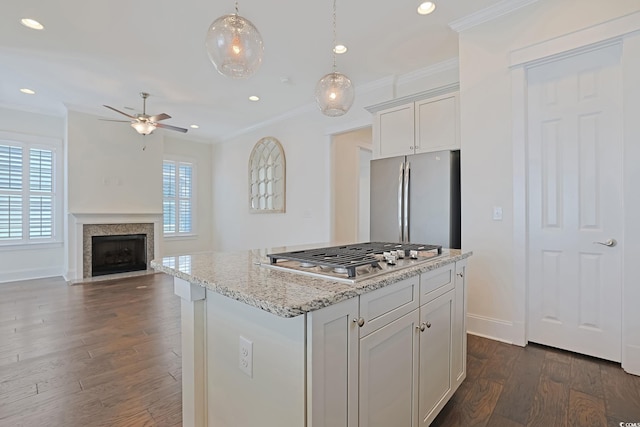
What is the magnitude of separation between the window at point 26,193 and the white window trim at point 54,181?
0.01 meters

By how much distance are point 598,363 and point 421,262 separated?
1.94 metres

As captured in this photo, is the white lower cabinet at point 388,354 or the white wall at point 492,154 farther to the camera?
the white wall at point 492,154

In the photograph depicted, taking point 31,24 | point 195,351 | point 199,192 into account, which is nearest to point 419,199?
point 195,351

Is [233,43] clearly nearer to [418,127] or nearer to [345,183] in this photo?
[418,127]

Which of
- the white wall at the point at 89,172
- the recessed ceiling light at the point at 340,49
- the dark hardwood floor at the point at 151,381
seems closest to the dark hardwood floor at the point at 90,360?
the dark hardwood floor at the point at 151,381

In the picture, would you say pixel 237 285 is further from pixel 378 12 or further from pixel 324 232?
pixel 324 232

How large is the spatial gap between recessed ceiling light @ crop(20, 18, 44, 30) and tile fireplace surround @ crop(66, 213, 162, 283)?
320 centimetres

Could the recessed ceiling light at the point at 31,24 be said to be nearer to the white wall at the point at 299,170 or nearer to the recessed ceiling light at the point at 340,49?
the recessed ceiling light at the point at 340,49

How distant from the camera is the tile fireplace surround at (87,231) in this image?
17.1 feet

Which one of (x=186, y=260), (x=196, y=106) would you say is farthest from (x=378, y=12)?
(x=196, y=106)

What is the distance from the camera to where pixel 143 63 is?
11.9 feet

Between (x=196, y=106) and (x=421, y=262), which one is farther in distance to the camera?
(x=196, y=106)

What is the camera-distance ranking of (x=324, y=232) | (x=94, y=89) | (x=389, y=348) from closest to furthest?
(x=389, y=348)
(x=94, y=89)
(x=324, y=232)

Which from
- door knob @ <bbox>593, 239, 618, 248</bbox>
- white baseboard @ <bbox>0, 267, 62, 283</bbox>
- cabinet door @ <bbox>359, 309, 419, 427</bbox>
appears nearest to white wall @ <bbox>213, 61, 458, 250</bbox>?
door knob @ <bbox>593, 239, 618, 248</bbox>
